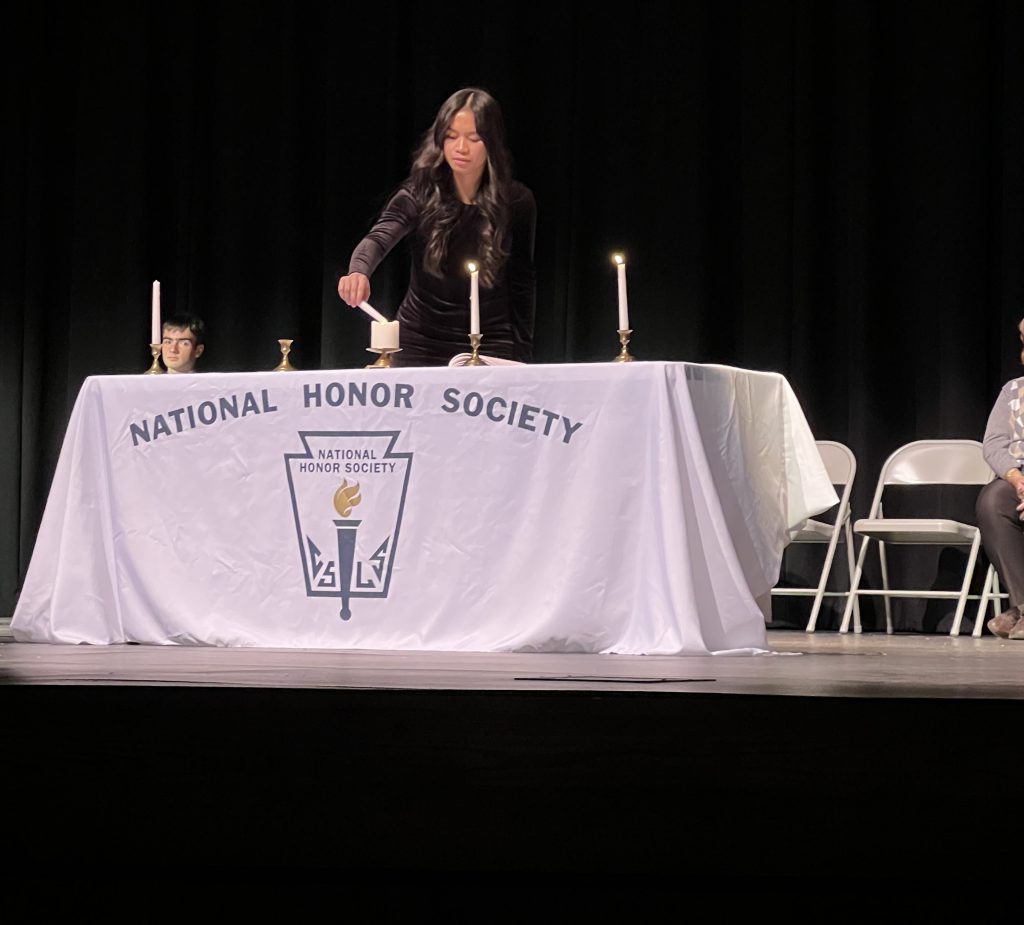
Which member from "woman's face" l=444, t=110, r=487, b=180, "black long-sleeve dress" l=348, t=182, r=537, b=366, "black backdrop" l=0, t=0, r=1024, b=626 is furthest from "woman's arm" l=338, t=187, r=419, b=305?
"black backdrop" l=0, t=0, r=1024, b=626

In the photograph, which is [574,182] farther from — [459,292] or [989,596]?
[989,596]

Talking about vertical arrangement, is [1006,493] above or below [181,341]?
below

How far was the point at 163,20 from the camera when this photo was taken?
18.7 ft

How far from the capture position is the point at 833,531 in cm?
488

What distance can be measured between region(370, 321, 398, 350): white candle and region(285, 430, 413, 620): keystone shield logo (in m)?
0.30

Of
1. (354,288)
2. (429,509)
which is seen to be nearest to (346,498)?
(429,509)

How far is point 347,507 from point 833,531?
240 centimetres

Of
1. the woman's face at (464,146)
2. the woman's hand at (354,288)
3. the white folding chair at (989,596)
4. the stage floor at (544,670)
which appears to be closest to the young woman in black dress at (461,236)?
the woman's face at (464,146)

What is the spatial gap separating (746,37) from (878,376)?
138cm

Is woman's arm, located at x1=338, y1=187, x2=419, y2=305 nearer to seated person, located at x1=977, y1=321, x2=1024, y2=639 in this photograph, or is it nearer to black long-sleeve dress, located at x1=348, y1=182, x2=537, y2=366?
black long-sleeve dress, located at x1=348, y1=182, x2=537, y2=366

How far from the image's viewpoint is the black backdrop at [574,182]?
16.6 feet

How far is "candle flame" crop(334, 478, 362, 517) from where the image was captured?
3020 mm

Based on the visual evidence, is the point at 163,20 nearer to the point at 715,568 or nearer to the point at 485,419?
the point at 485,419

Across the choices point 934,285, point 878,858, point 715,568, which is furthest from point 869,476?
point 878,858
